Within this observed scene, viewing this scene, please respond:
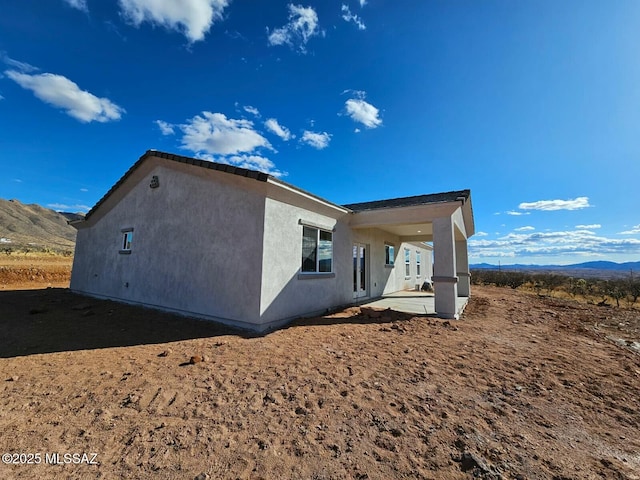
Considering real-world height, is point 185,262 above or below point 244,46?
below

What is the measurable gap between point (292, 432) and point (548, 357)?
5371mm

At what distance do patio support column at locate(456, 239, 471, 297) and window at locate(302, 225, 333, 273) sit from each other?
8.08 metres

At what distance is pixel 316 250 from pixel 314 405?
5.48 metres

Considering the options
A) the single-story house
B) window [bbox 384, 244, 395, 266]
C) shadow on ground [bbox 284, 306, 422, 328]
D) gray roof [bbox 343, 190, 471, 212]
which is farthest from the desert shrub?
shadow on ground [bbox 284, 306, 422, 328]

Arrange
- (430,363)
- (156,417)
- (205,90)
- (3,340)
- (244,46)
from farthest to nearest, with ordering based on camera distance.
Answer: (205,90), (244,46), (3,340), (430,363), (156,417)

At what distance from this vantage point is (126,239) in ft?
34.3

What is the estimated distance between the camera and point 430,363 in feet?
16.0

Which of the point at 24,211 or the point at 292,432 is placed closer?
the point at 292,432

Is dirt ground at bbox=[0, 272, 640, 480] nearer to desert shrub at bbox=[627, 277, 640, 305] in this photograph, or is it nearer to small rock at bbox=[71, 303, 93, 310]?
small rock at bbox=[71, 303, 93, 310]

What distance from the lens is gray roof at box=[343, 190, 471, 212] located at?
9.37m

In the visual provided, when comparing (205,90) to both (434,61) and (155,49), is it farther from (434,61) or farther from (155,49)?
(434,61)

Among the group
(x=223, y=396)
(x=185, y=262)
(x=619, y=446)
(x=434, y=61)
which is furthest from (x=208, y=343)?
(x=434, y=61)

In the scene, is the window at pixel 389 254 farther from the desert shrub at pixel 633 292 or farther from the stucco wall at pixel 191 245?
the desert shrub at pixel 633 292

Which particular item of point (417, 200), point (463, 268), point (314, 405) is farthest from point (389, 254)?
point (314, 405)
